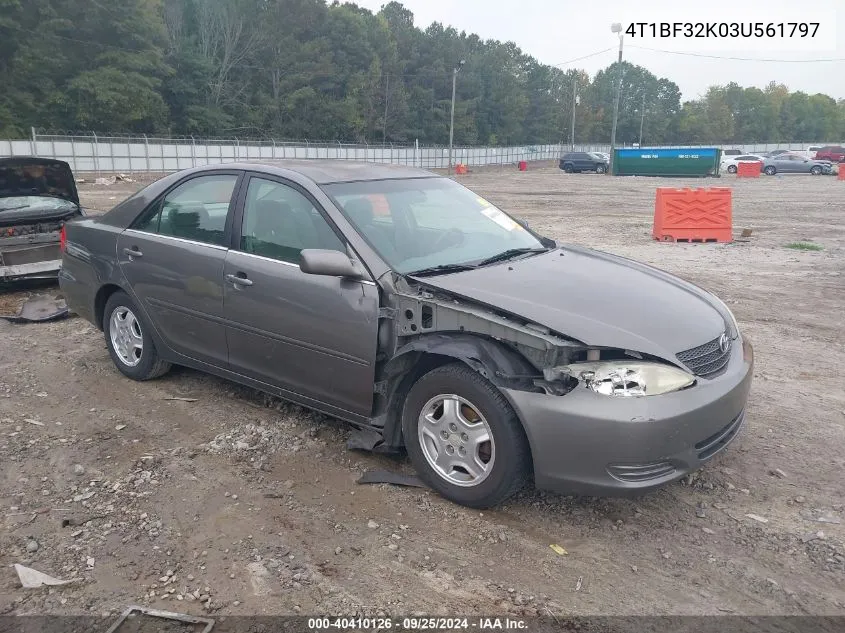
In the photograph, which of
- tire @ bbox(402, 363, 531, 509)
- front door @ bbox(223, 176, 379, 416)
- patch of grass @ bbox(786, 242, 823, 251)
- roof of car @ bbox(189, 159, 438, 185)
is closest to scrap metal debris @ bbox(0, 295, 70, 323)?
roof of car @ bbox(189, 159, 438, 185)

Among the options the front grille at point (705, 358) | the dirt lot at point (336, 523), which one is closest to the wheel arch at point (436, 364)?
the dirt lot at point (336, 523)

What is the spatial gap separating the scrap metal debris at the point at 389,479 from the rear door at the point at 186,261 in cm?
137

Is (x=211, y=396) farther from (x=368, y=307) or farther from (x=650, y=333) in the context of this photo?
(x=650, y=333)

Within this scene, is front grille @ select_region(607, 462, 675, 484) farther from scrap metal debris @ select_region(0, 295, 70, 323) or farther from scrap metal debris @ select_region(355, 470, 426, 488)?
scrap metal debris @ select_region(0, 295, 70, 323)

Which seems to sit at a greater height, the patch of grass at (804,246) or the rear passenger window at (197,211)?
the rear passenger window at (197,211)

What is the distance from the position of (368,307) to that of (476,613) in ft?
5.36

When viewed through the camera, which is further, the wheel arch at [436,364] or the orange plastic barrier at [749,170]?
the orange plastic barrier at [749,170]

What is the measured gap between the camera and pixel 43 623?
270cm

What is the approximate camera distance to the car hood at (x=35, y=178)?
8320 mm

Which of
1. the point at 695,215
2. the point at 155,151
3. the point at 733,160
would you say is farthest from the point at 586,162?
the point at 695,215

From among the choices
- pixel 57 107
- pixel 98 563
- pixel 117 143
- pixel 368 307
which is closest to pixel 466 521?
pixel 368 307

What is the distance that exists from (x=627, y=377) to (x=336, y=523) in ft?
5.18

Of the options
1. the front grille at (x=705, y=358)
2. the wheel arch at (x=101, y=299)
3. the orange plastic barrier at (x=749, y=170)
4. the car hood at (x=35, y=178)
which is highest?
the orange plastic barrier at (x=749, y=170)

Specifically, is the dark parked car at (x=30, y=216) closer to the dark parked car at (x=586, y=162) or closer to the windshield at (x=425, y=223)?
the windshield at (x=425, y=223)
